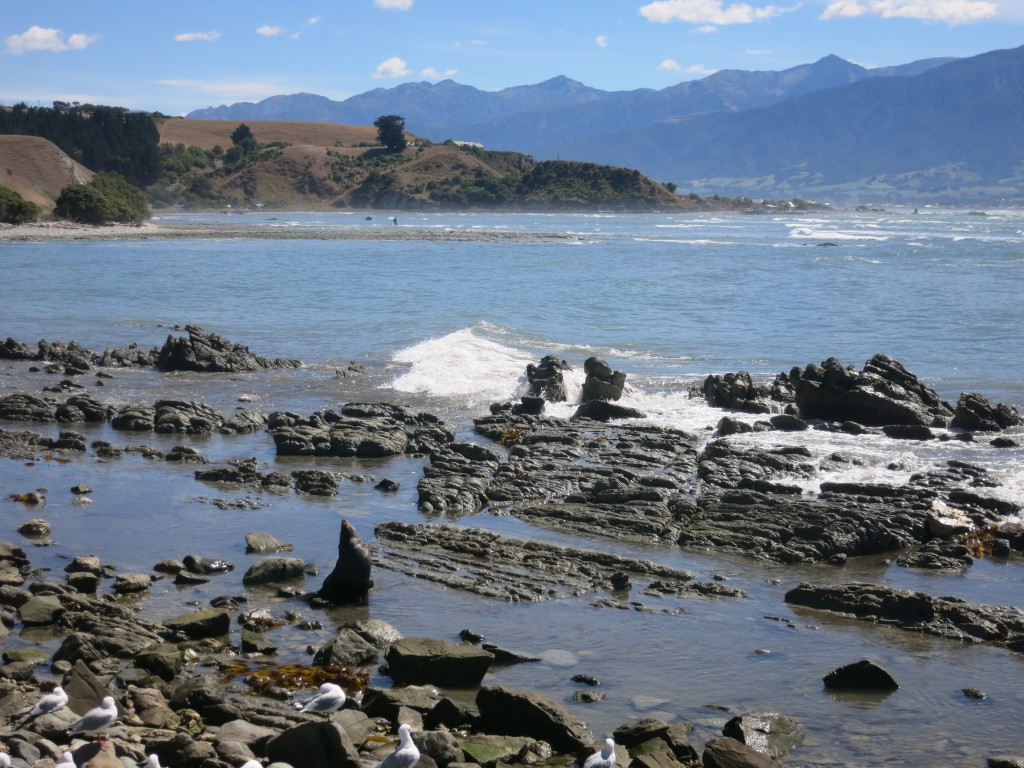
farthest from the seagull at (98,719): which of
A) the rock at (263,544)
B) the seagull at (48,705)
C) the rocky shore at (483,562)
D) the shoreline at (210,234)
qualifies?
the shoreline at (210,234)

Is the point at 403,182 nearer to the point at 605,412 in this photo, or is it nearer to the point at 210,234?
the point at 210,234

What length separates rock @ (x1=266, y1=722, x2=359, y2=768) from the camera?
829 cm

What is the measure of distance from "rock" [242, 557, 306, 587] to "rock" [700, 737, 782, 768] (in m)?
5.87

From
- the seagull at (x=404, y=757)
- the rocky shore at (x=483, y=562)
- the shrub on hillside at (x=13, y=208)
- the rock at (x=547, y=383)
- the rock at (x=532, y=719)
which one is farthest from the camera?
the shrub on hillside at (x=13, y=208)

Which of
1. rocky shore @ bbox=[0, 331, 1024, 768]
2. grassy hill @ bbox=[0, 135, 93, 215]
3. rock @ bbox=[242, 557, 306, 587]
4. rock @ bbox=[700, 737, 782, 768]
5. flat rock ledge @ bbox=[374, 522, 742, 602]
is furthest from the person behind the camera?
grassy hill @ bbox=[0, 135, 93, 215]

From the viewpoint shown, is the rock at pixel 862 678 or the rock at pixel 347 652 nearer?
the rock at pixel 862 678

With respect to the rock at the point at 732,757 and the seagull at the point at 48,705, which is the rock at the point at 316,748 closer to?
the seagull at the point at 48,705

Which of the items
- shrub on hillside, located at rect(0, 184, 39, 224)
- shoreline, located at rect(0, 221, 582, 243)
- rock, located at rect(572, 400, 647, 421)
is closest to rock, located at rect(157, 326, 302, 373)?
rock, located at rect(572, 400, 647, 421)

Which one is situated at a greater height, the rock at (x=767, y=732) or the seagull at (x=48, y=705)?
the seagull at (x=48, y=705)

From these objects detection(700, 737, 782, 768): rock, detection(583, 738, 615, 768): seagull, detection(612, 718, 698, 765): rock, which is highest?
detection(583, 738, 615, 768): seagull

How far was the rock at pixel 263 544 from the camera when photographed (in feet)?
45.9

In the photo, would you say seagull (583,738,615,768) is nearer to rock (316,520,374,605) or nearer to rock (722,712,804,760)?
rock (722,712,804,760)

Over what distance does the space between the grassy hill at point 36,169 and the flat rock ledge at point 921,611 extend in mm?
97404

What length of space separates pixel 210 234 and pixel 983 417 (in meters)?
77.8
